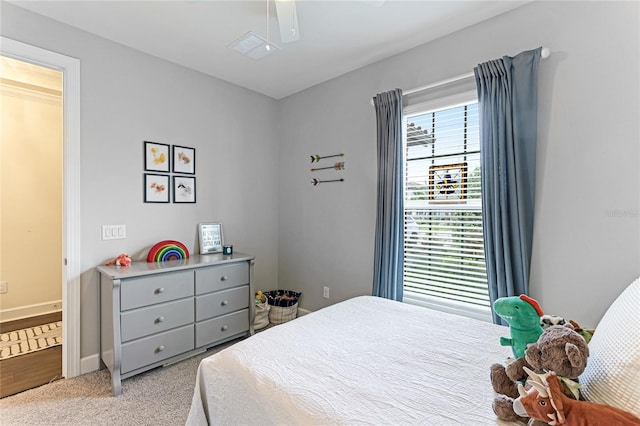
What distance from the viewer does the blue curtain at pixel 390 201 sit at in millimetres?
2633

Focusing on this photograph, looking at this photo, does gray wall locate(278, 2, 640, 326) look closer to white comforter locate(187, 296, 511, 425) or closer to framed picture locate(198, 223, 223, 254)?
white comforter locate(187, 296, 511, 425)

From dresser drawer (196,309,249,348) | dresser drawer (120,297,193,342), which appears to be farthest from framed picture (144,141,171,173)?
dresser drawer (196,309,249,348)

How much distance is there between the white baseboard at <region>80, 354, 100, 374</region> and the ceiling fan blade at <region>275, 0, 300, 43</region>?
276 centimetres

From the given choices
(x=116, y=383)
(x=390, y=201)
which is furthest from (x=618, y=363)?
(x=116, y=383)

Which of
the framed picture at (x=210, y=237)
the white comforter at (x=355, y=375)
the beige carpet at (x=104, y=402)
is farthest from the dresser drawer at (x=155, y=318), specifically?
the white comforter at (x=355, y=375)

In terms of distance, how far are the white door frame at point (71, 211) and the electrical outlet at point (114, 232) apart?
0.18 meters

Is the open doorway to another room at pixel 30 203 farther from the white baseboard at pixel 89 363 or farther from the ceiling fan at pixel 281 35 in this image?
the ceiling fan at pixel 281 35

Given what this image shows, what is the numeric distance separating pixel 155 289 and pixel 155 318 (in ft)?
0.72

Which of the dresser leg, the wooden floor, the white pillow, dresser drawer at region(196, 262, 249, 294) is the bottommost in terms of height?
the wooden floor

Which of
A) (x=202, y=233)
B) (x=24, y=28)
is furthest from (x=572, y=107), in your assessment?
(x=24, y=28)

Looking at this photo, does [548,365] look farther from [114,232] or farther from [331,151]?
[114,232]

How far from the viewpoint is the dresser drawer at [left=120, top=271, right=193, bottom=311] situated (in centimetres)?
221

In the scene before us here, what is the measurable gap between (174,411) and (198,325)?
2.38ft

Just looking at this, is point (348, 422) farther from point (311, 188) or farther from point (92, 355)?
point (311, 188)
